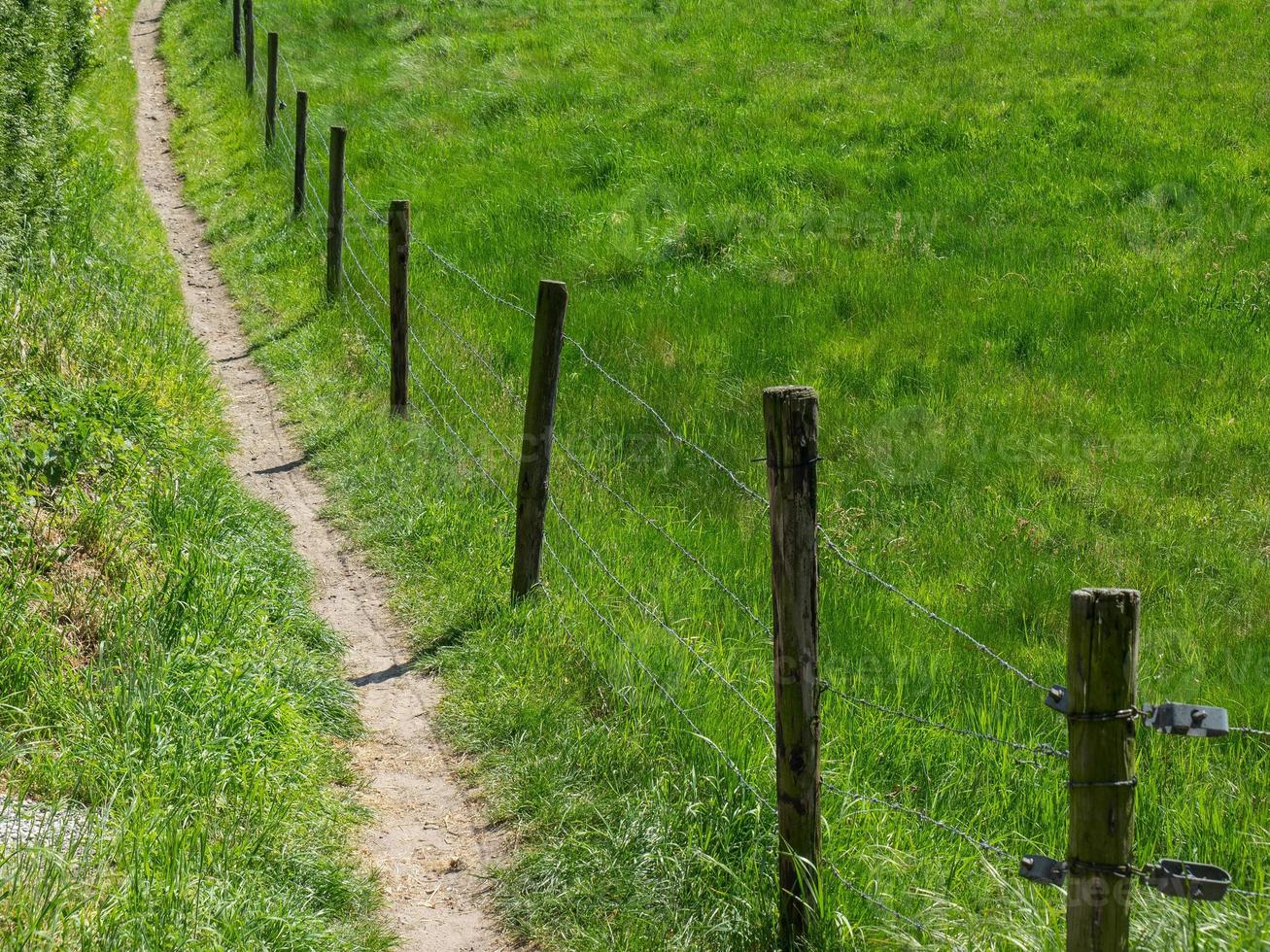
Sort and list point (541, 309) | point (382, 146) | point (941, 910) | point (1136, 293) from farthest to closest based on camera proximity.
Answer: point (382, 146), point (1136, 293), point (541, 309), point (941, 910)

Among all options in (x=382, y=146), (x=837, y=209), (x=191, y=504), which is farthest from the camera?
(x=382, y=146)

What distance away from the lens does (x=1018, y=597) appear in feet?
22.6

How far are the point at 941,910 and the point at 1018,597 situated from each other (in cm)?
341

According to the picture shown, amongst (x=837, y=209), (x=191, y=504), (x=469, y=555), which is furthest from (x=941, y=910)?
(x=837, y=209)

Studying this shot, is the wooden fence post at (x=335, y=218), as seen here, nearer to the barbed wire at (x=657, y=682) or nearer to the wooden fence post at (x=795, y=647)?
the barbed wire at (x=657, y=682)

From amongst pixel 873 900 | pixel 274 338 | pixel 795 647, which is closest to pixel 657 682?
pixel 795 647

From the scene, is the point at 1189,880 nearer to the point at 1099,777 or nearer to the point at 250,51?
the point at 1099,777

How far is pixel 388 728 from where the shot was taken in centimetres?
579

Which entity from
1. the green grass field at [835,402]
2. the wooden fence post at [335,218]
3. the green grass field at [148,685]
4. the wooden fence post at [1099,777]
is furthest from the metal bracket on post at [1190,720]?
the wooden fence post at [335,218]

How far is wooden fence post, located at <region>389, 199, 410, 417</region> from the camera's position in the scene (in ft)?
30.3

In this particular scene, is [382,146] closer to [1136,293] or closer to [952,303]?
[952,303]

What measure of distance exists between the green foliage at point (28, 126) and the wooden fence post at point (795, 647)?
7.63 meters

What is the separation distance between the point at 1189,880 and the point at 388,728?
393cm

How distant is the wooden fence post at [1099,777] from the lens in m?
2.86
